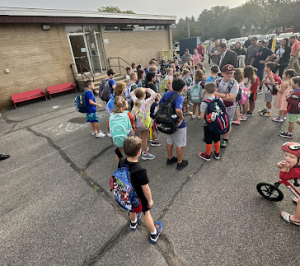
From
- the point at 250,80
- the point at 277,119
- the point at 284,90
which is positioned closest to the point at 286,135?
the point at 277,119

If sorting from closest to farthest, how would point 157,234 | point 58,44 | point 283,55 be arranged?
point 157,234, point 283,55, point 58,44

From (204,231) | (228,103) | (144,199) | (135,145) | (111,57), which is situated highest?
(111,57)

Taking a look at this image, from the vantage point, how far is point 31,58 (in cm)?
959

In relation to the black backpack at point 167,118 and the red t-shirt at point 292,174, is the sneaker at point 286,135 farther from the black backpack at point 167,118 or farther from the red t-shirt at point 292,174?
the black backpack at point 167,118

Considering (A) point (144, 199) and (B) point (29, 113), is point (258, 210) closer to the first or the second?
(A) point (144, 199)

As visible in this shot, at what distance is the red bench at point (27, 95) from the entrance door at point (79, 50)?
323 cm

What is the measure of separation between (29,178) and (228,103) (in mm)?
4952

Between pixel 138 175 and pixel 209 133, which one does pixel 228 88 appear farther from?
pixel 138 175

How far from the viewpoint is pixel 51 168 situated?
429cm

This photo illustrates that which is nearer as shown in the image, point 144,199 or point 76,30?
point 144,199

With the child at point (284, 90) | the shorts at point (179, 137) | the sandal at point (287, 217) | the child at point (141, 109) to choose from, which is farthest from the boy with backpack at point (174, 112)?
the child at point (284, 90)

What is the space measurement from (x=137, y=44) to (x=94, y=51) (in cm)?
412

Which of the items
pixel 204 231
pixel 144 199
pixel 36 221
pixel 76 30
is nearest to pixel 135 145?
pixel 144 199

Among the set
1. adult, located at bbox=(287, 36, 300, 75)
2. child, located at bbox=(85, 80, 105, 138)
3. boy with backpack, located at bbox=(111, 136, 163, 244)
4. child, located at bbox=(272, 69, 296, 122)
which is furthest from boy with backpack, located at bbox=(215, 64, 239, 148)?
adult, located at bbox=(287, 36, 300, 75)
